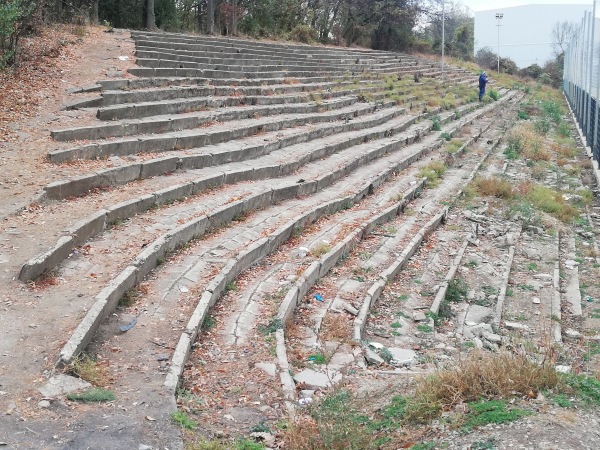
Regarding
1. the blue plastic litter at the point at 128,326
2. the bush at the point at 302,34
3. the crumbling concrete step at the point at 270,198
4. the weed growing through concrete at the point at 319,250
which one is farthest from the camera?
the bush at the point at 302,34

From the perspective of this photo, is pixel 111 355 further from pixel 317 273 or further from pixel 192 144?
pixel 192 144

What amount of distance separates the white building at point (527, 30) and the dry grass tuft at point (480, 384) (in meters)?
52.8

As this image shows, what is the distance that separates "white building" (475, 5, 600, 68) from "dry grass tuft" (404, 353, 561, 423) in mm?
52803

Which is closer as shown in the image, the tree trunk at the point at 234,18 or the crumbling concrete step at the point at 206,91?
the crumbling concrete step at the point at 206,91

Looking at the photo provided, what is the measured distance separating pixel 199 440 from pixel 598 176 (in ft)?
47.2

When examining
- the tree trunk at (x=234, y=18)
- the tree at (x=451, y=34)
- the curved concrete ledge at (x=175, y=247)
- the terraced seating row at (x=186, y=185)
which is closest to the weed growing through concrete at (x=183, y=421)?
the terraced seating row at (x=186, y=185)

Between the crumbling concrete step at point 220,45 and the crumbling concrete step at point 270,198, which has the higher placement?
the crumbling concrete step at point 220,45

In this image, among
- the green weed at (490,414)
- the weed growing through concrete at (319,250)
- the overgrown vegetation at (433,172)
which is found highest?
the overgrown vegetation at (433,172)

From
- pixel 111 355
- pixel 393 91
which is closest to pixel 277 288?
pixel 111 355

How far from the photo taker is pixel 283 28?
34562mm

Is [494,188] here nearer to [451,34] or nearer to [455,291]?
[455,291]

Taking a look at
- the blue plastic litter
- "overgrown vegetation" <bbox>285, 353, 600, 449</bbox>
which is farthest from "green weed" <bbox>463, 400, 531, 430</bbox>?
the blue plastic litter

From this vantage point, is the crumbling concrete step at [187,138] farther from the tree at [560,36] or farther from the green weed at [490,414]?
the tree at [560,36]

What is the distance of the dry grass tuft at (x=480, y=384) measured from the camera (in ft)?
14.7
